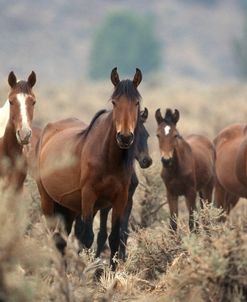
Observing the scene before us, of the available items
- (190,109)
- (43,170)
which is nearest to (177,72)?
(190,109)

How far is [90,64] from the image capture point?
3386 inches

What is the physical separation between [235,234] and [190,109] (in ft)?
126

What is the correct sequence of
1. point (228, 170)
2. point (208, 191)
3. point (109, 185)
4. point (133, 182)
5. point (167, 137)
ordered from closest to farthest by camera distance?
point (109, 185), point (133, 182), point (167, 137), point (228, 170), point (208, 191)

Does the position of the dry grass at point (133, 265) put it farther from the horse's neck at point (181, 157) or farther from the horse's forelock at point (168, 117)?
the horse's forelock at point (168, 117)

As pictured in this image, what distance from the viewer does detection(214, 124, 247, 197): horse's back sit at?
14.2 meters

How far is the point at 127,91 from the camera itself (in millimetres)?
9180

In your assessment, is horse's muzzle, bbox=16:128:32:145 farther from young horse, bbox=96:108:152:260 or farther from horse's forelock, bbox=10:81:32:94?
young horse, bbox=96:108:152:260

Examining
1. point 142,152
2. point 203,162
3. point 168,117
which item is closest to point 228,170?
point 203,162

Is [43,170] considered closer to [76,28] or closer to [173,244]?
[173,244]

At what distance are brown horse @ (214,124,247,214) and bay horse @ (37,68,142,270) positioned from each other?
3763 millimetres

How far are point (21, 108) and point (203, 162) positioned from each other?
601cm

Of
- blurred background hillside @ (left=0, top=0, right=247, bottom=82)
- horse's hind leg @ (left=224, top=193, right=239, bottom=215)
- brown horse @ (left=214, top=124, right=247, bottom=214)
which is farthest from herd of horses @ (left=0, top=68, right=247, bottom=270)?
blurred background hillside @ (left=0, top=0, right=247, bottom=82)

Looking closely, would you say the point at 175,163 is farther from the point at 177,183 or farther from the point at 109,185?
the point at 109,185

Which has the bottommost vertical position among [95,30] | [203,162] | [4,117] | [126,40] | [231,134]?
[4,117]
